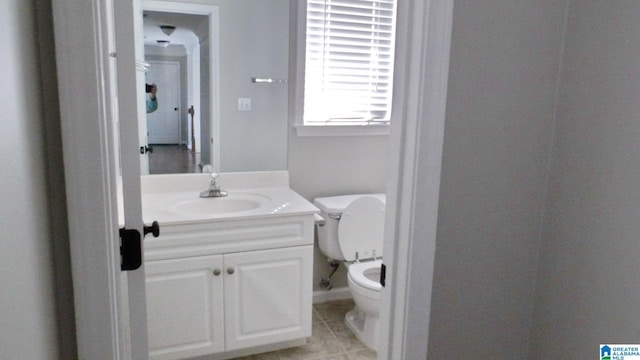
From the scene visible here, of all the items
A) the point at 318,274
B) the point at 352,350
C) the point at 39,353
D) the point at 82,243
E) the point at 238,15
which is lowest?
the point at 352,350

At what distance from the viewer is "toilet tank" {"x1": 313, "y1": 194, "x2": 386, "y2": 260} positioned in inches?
100.0

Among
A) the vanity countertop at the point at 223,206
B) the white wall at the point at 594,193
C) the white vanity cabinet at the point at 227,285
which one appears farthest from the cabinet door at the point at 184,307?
the white wall at the point at 594,193

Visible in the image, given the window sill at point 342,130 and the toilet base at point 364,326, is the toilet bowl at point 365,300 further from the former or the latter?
the window sill at point 342,130

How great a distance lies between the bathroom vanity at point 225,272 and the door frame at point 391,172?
3.44 ft

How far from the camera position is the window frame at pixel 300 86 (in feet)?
8.32

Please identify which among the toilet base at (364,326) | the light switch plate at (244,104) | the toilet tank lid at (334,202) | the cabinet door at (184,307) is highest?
the light switch plate at (244,104)

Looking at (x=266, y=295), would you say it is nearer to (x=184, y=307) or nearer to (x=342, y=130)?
(x=184, y=307)

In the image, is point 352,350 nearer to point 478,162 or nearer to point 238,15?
point 478,162

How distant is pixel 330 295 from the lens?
2957mm

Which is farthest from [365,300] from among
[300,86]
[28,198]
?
[28,198]

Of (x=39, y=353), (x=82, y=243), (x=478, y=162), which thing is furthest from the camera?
(x=478, y=162)

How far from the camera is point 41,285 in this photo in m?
0.73

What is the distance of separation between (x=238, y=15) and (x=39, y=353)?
209 centimetres

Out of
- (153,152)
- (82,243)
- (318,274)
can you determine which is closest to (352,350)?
(318,274)
